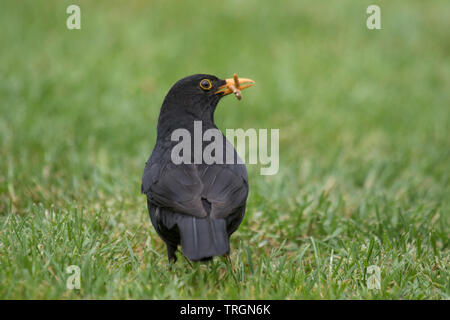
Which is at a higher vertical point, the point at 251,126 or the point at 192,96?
the point at 192,96

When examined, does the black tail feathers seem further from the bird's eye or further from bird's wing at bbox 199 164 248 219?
the bird's eye

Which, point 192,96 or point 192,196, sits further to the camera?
point 192,96

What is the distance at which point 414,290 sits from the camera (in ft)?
10.4

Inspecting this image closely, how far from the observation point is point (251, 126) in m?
6.88

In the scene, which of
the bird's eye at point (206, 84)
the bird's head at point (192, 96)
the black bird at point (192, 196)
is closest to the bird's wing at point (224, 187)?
the black bird at point (192, 196)

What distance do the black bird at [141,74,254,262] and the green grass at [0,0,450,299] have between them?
0.95 feet

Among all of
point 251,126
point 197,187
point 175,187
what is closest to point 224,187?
point 197,187

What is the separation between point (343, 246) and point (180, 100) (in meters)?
1.59

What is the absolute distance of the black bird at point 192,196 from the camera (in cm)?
296

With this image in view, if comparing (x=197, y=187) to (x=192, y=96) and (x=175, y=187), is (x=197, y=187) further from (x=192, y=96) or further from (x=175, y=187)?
(x=192, y=96)

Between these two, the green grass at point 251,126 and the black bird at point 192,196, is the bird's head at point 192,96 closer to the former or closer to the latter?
the black bird at point 192,196

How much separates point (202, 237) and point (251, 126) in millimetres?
4053
